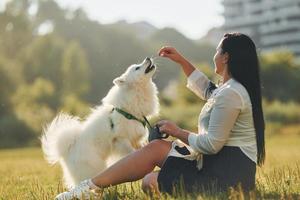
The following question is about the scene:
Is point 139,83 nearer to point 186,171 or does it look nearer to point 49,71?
point 186,171

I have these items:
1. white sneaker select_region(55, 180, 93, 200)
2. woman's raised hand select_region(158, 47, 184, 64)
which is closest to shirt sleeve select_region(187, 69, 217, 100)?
woman's raised hand select_region(158, 47, 184, 64)

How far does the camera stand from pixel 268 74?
163 feet

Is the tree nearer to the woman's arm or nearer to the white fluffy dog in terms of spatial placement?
the white fluffy dog

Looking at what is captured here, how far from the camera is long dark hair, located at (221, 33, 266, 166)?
16.1ft

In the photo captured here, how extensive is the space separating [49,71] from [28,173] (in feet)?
162

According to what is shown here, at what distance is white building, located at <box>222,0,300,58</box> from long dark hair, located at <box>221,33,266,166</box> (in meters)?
95.8

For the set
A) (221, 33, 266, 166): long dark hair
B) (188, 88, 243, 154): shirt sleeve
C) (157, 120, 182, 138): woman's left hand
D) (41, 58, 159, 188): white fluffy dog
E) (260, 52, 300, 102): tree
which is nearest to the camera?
(188, 88, 243, 154): shirt sleeve

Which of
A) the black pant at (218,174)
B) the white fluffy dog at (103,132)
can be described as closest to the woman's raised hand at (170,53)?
the white fluffy dog at (103,132)

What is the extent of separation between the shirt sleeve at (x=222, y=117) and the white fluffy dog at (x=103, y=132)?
1.84 meters

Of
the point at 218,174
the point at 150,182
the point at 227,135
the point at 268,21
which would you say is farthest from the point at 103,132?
the point at 268,21

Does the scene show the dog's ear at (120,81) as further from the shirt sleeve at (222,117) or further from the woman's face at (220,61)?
the shirt sleeve at (222,117)

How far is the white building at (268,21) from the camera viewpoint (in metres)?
101

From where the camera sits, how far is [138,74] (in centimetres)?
682

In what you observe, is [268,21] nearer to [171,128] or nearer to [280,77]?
[280,77]
